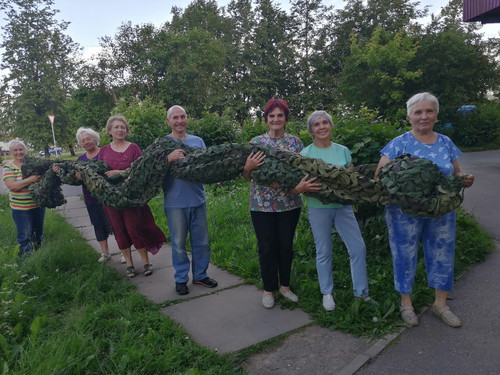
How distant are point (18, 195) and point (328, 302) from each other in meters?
4.12

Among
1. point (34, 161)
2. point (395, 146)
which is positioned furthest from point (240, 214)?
point (395, 146)

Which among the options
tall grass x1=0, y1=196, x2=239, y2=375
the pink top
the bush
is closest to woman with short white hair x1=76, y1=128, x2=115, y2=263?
the pink top

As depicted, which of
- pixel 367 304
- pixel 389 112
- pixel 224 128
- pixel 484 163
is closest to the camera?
pixel 367 304

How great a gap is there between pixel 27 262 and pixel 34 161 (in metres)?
1.31

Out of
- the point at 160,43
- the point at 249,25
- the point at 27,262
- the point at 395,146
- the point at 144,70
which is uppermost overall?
the point at 249,25

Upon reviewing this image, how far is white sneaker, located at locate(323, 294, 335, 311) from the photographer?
3403 mm

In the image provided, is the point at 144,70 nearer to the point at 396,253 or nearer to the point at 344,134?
the point at 344,134

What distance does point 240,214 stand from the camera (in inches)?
262

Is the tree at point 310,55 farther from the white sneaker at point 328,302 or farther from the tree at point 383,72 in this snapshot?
the white sneaker at point 328,302

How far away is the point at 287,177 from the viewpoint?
10.2 feet

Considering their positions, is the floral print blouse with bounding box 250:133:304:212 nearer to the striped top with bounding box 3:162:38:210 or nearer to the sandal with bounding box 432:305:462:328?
the sandal with bounding box 432:305:462:328

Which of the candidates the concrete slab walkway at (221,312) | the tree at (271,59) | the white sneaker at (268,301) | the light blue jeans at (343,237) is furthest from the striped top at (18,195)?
the tree at (271,59)

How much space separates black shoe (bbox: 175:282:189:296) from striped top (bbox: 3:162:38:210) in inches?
93.1

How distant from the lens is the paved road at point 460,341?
8.58 ft
